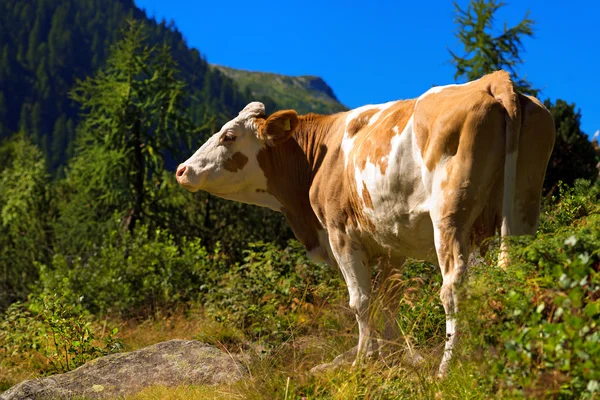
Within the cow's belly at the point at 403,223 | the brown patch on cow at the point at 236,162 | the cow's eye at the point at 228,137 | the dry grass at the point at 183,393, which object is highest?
the cow's eye at the point at 228,137

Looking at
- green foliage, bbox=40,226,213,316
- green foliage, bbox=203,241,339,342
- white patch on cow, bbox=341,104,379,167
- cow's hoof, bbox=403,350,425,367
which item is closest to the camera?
cow's hoof, bbox=403,350,425,367

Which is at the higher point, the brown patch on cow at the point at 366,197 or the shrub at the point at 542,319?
the brown patch on cow at the point at 366,197

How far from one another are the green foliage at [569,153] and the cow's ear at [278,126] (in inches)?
290

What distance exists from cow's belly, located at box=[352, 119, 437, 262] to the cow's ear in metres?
1.47

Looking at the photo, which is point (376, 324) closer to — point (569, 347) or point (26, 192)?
point (569, 347)

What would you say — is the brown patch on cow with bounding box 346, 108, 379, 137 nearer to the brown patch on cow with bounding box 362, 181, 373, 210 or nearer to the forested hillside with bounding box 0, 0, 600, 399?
the brown patch on cow with bounding box 362, 181, 373, 210

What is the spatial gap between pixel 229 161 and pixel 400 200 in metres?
2.56

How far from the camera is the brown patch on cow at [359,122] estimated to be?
725cm

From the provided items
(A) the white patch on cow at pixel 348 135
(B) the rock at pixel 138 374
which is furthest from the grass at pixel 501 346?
(A) the white patch on cow at pixel 348 135

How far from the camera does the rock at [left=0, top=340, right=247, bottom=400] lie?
7.11 m

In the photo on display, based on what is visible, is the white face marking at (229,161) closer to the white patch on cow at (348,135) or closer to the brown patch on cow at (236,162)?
→ the brown patch on cow at (236,162)

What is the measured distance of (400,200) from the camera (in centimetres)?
604

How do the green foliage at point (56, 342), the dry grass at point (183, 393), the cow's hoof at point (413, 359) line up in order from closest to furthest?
the cow's hoof at point (413, 359) → the dry grass at point (183, 393) → the green foliage at point (56, 342)

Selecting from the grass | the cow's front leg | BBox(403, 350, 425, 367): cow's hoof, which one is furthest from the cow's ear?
BBox(403, 350, 425, 367): cow's hoof
